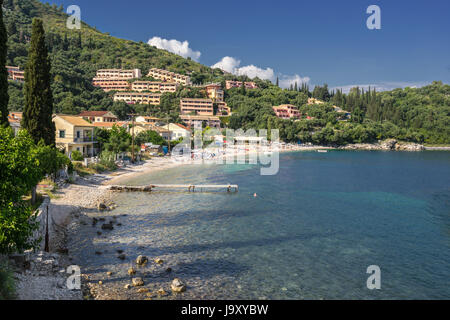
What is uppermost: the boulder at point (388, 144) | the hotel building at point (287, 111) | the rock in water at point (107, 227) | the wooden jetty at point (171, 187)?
the hotel building at point (287, 111)

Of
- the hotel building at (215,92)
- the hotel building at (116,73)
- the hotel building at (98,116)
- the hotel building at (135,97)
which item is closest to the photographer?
the hotel building at (98,116)

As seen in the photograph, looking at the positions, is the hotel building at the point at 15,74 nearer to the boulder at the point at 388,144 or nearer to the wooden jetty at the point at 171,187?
the wooden jetty at the point at 171,187

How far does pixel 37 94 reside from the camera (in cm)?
3102

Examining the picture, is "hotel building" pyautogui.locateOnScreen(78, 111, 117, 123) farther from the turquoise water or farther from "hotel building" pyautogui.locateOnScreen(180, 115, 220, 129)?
"hotel building" pyautogui.locateOnScreen(180, 115, 220, 129)

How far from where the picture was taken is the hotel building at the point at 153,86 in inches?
6900

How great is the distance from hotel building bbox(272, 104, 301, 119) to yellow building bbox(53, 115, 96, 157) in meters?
126

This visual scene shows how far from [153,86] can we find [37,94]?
151186 millimetres

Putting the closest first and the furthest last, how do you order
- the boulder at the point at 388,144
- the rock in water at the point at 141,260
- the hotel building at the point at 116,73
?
the rock in water at the point at 141,260 < the boulder at the point at 388,144 < the hotel building at the point at 116,73

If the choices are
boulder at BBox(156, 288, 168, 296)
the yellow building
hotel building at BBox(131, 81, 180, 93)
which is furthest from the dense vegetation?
boulder at BBox(156, 288, 168, 296)

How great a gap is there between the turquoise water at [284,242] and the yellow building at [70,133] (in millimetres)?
11529

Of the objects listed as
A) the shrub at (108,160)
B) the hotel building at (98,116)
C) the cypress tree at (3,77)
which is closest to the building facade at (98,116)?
the hotel building at (98,116)

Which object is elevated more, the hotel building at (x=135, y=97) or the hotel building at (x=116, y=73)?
the hotel building at (x=116, y=73)

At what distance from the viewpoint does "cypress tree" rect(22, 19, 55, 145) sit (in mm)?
30688
